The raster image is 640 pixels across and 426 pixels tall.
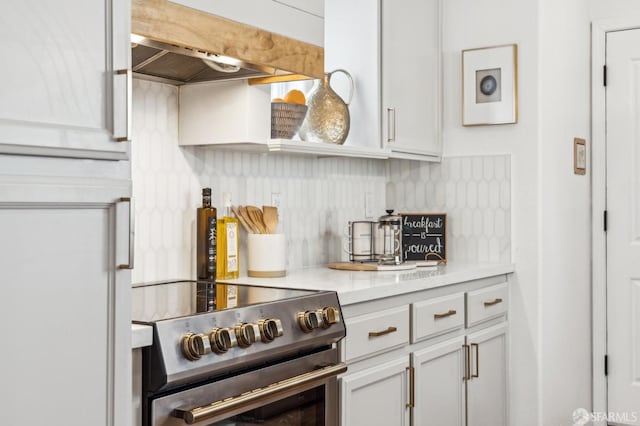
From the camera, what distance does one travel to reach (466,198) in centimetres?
347

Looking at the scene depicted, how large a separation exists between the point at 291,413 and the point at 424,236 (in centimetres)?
165

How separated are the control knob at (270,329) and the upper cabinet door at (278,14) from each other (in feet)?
2.79

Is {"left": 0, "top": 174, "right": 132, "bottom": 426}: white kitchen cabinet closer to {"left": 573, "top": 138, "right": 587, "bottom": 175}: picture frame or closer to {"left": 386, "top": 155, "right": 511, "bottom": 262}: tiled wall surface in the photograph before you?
{"left": 386, "top": 155, "right": 511, "bottom": 262}: tiled wall surface

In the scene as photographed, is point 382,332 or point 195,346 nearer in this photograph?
point 195,346

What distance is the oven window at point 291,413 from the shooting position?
1.83 metres

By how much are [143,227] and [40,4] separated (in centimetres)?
109

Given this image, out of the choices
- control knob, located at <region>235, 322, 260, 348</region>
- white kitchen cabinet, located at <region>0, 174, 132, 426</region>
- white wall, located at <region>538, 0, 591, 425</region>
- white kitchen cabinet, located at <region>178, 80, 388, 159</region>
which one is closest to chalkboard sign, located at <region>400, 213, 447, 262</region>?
white wall, located at <region>538, 0, 591, 425</region>

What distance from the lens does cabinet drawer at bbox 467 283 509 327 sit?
2971mm

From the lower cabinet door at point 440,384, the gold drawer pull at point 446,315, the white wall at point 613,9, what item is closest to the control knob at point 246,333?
the lower cabinet door at point 440,384

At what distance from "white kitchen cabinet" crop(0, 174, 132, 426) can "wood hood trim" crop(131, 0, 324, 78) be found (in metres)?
0.52

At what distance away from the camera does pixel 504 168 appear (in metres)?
3.37

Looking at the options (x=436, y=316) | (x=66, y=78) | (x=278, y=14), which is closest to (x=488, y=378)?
(x=436, y=316)

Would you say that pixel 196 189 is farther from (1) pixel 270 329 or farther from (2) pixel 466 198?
(2) pixel 466 198

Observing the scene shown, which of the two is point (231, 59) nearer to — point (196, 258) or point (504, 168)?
point (196, 258)
